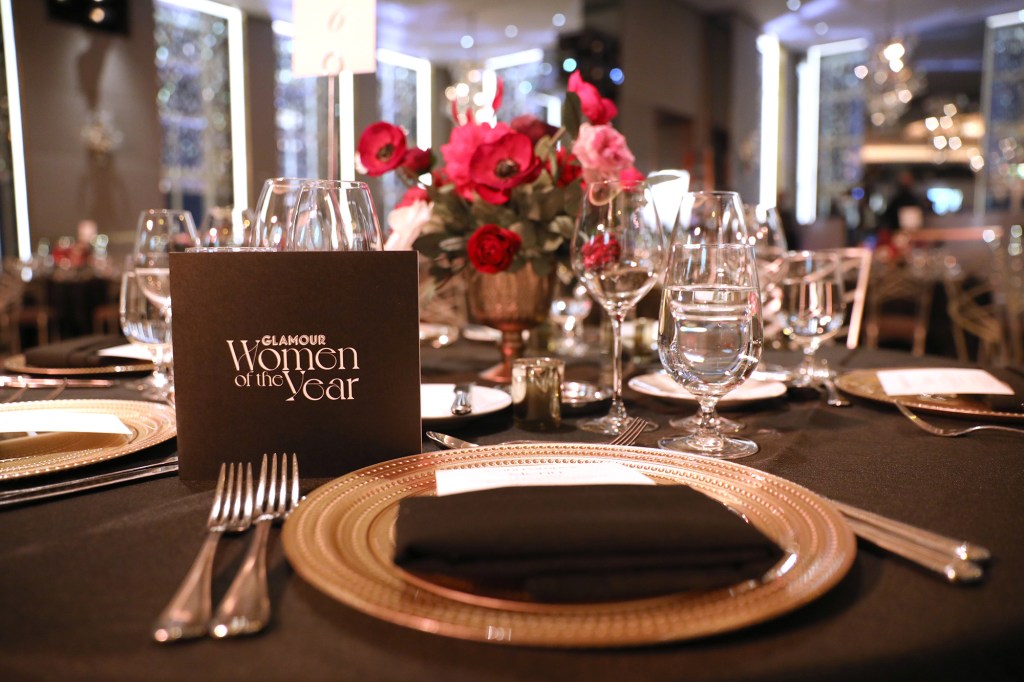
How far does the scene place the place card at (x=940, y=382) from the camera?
111cm

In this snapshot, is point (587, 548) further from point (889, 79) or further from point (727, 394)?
point (889, 79)

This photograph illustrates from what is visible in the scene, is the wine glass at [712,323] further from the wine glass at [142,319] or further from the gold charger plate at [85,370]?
the gold charger plate at [85,370]

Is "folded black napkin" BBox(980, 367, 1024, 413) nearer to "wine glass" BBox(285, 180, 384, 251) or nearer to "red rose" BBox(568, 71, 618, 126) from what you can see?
"red rose" BBox(568, 71, 618, 126)

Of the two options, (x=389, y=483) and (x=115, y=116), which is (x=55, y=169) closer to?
(x=115, y=116)

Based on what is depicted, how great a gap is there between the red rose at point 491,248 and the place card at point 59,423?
57cm

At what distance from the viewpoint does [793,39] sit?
10.9m

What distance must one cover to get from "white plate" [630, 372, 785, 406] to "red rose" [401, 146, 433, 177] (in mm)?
532

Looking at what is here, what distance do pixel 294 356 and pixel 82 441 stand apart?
0.95 feet

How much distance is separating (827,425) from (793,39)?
1137 centimetres

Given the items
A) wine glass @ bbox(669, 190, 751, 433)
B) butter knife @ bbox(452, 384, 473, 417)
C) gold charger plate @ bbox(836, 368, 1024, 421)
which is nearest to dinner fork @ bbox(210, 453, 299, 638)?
butter knife @ bbox(452, 384, 473, 417)

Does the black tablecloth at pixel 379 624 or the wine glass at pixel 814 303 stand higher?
the wine glass at pixel 814 303

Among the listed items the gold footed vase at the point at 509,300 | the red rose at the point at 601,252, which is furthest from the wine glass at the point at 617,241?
the gold footed vase at the point at 509,300

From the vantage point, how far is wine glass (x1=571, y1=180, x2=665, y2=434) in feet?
3.65

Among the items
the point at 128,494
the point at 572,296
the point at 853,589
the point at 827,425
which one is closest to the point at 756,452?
the point at 827,425
